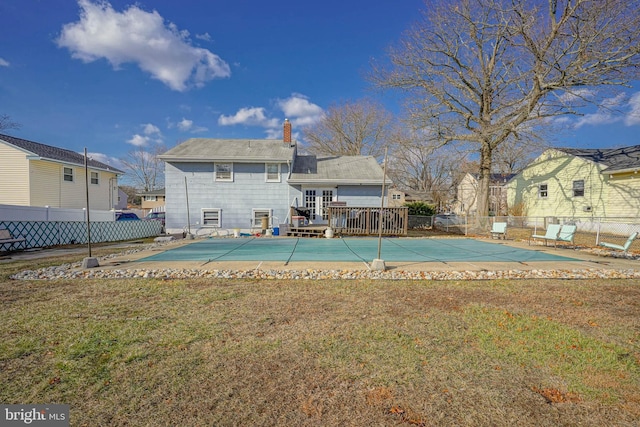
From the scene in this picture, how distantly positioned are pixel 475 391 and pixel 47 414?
342 centimetres

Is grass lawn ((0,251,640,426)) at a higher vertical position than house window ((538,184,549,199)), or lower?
lower

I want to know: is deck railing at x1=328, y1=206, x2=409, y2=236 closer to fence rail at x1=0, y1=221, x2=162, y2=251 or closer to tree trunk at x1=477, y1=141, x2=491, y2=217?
tree trunk at x1=477, y1=141, x2=491, y2=217

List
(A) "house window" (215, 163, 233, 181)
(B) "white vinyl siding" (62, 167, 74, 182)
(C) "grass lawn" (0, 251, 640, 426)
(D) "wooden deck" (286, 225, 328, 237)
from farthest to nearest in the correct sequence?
(B) "white vinyl siding" (62, 167, 74, 182)
(A) "house window" (215, 163, 233, 181)
(D) "wooden deck" (286, 225, 328, 237)
(C) "grass lawn" (0, 251, 640, 426)

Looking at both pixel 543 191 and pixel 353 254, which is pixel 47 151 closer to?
pixel 353 254

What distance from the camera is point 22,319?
12.9 ft

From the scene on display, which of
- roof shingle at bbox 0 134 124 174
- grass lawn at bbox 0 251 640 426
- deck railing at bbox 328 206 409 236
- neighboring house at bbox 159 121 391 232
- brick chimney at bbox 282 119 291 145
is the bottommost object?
grass lawn at bbox 0 251 640 426

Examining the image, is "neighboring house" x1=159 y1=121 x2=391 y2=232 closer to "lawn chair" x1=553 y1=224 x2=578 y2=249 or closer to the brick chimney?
the brick chimney

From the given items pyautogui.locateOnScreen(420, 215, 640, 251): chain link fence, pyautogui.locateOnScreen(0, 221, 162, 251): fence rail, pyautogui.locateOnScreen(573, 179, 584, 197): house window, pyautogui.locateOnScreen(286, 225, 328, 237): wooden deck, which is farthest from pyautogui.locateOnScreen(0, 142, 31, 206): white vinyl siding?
pyautogui.locateOnScreen(573, 179, 584, 197): house window

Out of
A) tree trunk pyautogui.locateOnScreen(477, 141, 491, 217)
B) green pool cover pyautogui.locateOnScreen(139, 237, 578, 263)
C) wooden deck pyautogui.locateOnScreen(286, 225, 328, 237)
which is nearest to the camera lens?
green pool cover pyautogui.locateOnScreen(139, 237, 578, 263)

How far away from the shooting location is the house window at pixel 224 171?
16.7 m

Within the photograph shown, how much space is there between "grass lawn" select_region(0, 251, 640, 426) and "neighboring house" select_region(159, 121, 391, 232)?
37.9ft

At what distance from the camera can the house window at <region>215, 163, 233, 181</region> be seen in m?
16.7

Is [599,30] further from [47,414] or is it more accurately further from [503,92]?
[47,414]

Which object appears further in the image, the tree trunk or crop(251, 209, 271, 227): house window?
the tree trunk
